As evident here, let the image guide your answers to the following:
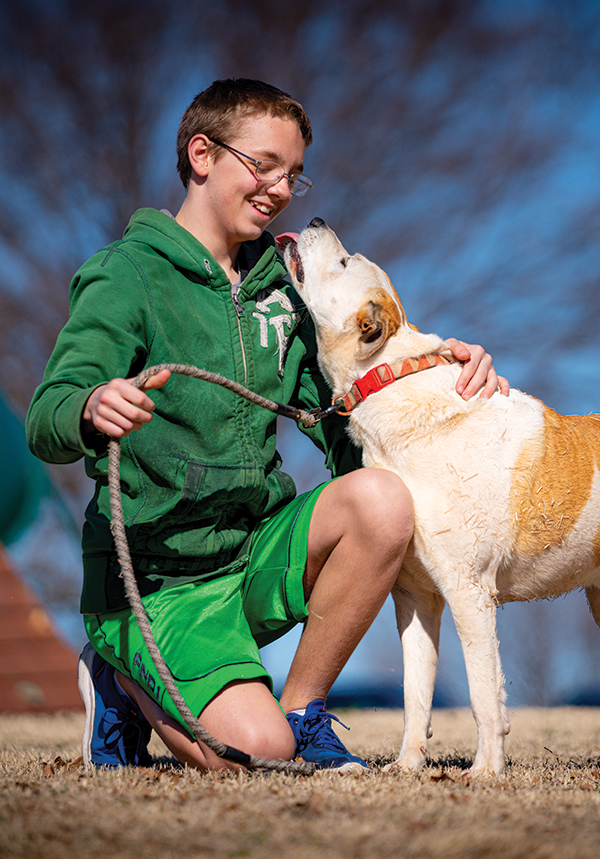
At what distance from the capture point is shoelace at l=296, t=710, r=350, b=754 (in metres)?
1.92

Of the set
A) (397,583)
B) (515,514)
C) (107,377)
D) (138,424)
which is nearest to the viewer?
(138,424)

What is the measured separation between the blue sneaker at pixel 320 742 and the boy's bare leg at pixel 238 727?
102 mm

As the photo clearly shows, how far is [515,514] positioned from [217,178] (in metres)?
1.48

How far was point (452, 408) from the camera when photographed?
212cm

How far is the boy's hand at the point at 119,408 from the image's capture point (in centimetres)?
157

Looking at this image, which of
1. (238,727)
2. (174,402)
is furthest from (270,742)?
(174,402)

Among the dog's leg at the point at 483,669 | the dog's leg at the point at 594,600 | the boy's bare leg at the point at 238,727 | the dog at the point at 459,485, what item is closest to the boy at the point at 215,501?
the boy's bare leg at the point at 238,727

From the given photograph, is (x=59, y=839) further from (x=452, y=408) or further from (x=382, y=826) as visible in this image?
(x=452, y=408)

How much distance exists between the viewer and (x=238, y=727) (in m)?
1.77

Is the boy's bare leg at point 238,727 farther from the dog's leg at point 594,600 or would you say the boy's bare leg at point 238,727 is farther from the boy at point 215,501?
the dog's leg at point 594,600

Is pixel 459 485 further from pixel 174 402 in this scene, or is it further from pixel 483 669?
pixel 174 402

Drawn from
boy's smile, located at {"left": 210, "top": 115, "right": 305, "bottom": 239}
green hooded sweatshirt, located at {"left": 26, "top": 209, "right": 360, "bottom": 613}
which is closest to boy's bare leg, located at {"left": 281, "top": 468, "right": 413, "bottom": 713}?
green hooded sweatshirt, located at {"left": 26, "top": 209, "right": 360, "bottom": 613}

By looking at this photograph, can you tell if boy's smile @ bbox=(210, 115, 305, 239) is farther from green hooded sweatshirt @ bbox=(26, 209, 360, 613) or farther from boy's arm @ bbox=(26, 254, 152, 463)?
boy's arm @ bbox=(26, 254, 152, 463)

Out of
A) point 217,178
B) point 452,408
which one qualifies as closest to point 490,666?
point 452,408
